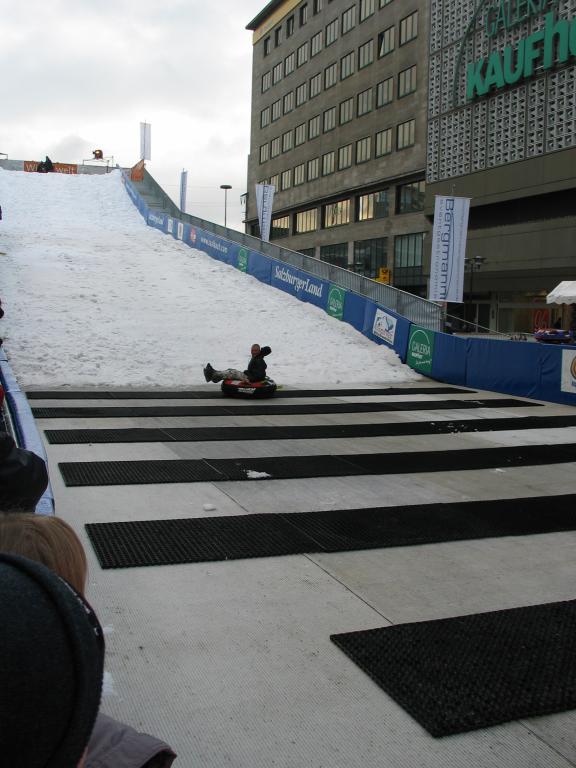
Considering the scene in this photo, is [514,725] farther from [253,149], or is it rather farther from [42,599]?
[253,149]

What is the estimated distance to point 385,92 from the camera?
169ft

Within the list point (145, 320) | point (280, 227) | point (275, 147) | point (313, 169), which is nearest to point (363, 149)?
point (313, 169)

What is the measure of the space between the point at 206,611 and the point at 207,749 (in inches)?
55.4

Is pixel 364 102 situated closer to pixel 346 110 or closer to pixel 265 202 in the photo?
pixel 346 110

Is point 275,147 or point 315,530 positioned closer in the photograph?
point 315,530

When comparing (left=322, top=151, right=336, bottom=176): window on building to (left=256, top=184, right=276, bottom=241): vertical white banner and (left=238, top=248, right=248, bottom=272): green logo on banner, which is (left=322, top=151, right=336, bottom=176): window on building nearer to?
(left=256, top=184, right=276, bottom=241): vertical white banner

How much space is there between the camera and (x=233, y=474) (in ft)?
26.2

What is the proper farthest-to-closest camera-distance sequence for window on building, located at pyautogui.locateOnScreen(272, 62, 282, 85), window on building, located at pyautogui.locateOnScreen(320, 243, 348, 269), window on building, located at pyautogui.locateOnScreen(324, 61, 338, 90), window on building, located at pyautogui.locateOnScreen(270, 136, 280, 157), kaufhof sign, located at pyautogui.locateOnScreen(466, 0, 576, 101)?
window on building, located at pyautogui.locateOnScreen(272, 62, 282, 85)
window on building, located at pyautogui.locateOnScreen(270, 136, 280, 157)
window on building, located at pyautogui.locateOnScreen(324, 61, 338, 90)
window on building, located at pyautogui.locateOnScreen(320, 243, 348, 269)
kaufhof sign, located at pyautogui.locateOnScreen(466, 0, 576, 101)

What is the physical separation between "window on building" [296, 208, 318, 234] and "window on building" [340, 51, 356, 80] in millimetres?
11364

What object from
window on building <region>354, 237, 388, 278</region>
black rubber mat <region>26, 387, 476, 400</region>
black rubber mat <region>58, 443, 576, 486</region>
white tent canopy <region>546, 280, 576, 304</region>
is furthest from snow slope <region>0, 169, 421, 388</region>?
window on building <region>354, 237, 388, 278</region>

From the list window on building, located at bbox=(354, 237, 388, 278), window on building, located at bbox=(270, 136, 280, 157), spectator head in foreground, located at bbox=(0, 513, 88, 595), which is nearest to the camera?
spectator head in foreground, located at bbox=(0, 513, 88, 595)

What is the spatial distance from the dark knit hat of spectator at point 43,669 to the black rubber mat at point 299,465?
6368mm

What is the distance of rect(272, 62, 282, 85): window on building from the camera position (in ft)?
225

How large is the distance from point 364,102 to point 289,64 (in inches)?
650
